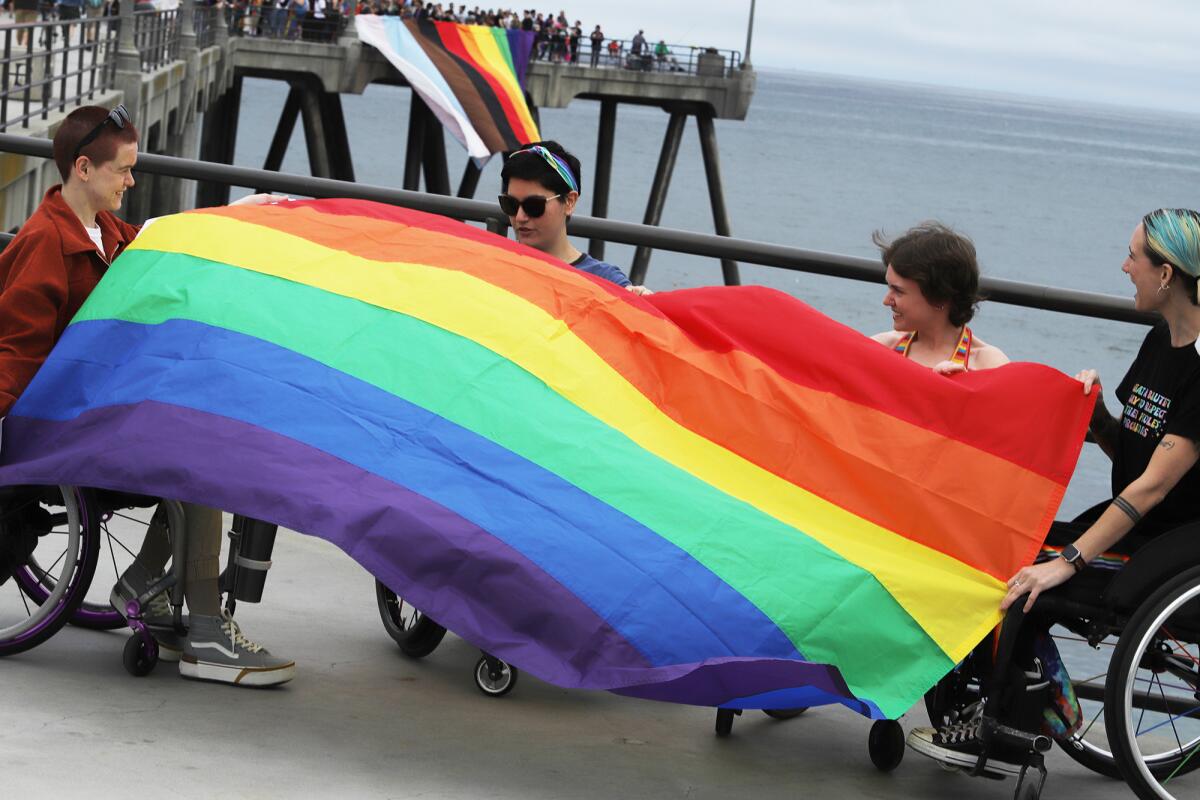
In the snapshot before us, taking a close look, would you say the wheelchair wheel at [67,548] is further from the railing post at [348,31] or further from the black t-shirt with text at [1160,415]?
the railing post at [348,31]

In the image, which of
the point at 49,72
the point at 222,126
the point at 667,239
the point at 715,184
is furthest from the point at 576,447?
the point at 715,184

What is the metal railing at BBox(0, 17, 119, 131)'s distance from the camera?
514 inches

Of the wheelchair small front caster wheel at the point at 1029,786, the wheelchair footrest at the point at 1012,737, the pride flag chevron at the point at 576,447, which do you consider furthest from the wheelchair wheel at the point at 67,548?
the wheelchair small front caster wheel at the point at 1029,786

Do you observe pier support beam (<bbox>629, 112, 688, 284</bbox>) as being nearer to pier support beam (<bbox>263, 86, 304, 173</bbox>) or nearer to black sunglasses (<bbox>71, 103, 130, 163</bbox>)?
pier support beam (<bbox>263, 86, 304, 173</bbox>)

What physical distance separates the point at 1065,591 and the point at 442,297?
5.94ft

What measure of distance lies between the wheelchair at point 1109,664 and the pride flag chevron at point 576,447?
0.13 meters

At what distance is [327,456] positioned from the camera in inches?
155

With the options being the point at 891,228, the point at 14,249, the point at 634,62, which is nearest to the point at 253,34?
the point at 634,62

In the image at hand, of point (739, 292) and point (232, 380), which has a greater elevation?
point (739, 292)

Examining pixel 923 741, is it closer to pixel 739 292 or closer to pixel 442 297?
pixel 739 292

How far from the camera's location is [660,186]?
44.3m

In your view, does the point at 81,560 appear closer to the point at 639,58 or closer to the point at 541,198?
the point at 541,198

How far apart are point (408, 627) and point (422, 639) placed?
87mm

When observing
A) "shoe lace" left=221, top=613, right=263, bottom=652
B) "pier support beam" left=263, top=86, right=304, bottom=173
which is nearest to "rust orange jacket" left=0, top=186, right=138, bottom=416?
"shoe lace" left=221, top=613, right=263, bottom=652
